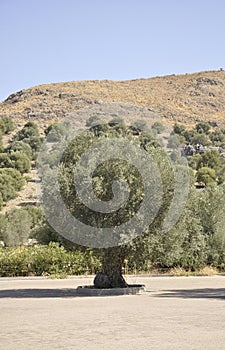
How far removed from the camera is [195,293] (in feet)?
73.8

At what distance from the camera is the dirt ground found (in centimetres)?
1159

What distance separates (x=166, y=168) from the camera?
22.2 m

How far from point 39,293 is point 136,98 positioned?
108195 millimetres

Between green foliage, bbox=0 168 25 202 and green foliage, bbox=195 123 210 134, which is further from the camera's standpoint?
green foliage, bbox=195 123 210 134

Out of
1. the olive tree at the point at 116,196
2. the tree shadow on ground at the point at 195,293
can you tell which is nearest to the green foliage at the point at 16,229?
the tree shadow on ground at the point at 195,293

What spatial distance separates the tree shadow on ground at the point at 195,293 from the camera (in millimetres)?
21000

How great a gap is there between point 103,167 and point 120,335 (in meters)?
9.69

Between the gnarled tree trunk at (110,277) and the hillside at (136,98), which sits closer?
the gnarled tree trunk at (110,277)

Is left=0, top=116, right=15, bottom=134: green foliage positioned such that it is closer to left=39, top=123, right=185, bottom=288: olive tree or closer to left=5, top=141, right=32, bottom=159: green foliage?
left=5, top=141, right=32, bottom=159: green foliage

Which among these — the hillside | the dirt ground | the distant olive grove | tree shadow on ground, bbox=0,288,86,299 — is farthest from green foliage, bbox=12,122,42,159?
the dirt ground

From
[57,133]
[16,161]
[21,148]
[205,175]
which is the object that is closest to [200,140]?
[205,175]

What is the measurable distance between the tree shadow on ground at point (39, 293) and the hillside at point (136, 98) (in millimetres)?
92164

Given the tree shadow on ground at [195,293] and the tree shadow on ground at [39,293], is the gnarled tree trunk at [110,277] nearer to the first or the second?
the tree shadow on ground at [39,293]

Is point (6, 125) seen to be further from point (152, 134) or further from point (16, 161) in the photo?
point (152, 134)
